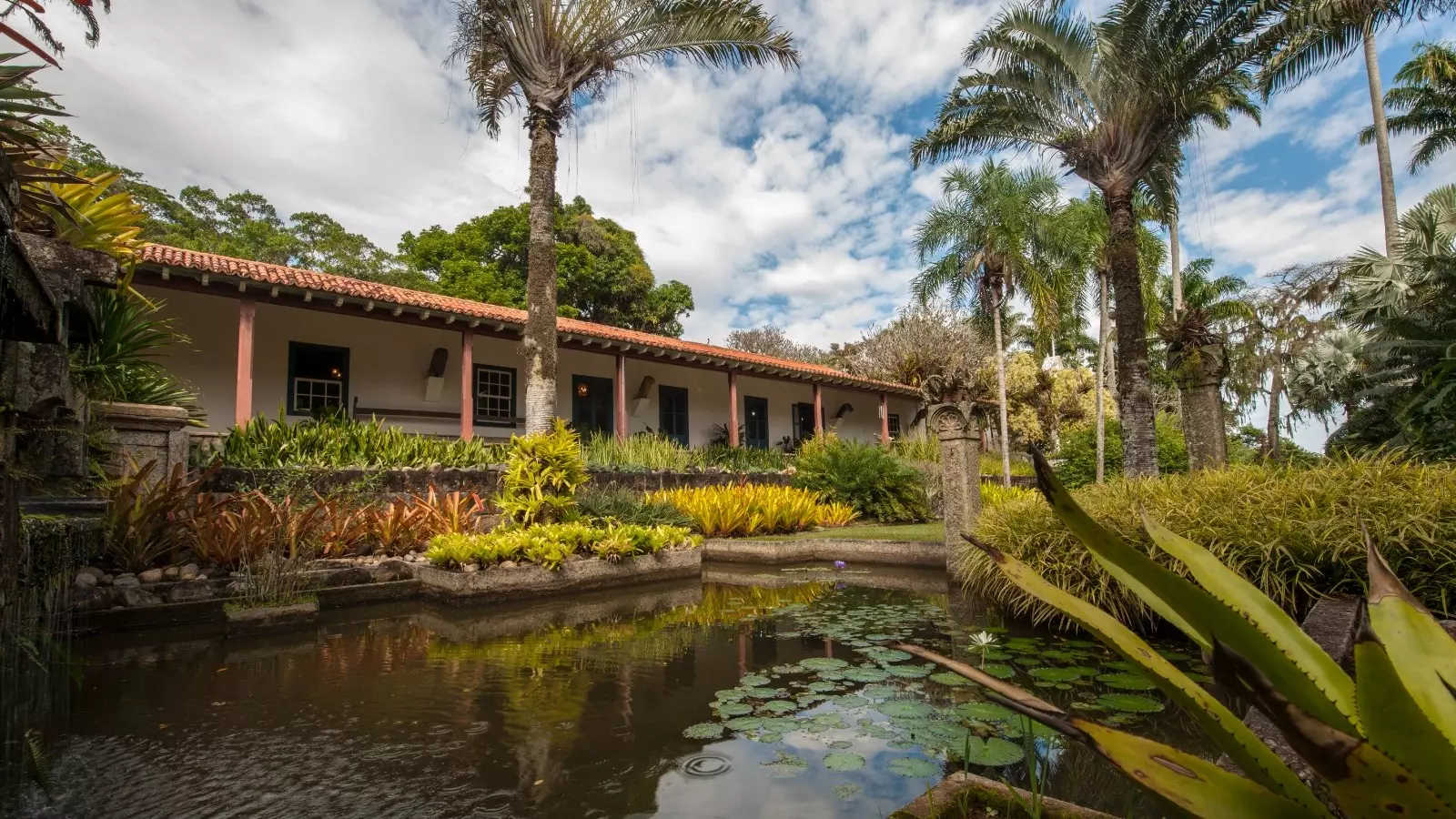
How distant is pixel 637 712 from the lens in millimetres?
3309

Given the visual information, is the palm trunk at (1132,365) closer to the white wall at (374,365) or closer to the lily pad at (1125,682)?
the lily pad at (1125,682)

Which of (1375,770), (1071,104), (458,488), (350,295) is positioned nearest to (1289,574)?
(1375,770)

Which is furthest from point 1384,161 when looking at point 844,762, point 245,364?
point 245,364

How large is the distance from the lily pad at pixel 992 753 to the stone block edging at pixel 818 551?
221 inches

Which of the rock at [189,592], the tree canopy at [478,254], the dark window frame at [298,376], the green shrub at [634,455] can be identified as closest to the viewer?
the rock at [189,592]

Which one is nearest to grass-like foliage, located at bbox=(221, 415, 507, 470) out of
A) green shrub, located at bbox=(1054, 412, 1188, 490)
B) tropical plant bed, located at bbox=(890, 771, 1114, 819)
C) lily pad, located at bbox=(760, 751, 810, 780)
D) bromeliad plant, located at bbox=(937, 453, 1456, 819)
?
lily pad, located at bbox=(760, 751, 810, 780)

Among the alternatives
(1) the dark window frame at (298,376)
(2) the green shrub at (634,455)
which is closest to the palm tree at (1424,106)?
(2) the green shrub at (634,455)

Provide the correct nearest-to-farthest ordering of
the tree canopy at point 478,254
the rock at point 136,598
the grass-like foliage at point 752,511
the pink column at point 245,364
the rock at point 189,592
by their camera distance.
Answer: the rock at point 136,598 → the rock at point 189,592 → the pink column at point 245,364 → the grass-like foliage at point 752,511 → the tree canopy at point 478,254

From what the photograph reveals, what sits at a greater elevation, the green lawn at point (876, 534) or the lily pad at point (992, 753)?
the green lawn at point (876, 534)

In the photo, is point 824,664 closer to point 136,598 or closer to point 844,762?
point 844,762

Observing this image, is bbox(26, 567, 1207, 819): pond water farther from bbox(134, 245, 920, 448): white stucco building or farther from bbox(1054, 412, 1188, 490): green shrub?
bbox(1054, 412, 1188, 490): green shrub

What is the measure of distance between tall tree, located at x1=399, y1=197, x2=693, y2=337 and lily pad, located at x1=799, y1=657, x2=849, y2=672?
83.3ft

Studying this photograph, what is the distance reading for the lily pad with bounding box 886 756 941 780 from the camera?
2451mm

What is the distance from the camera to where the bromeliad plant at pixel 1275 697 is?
0.67 m
